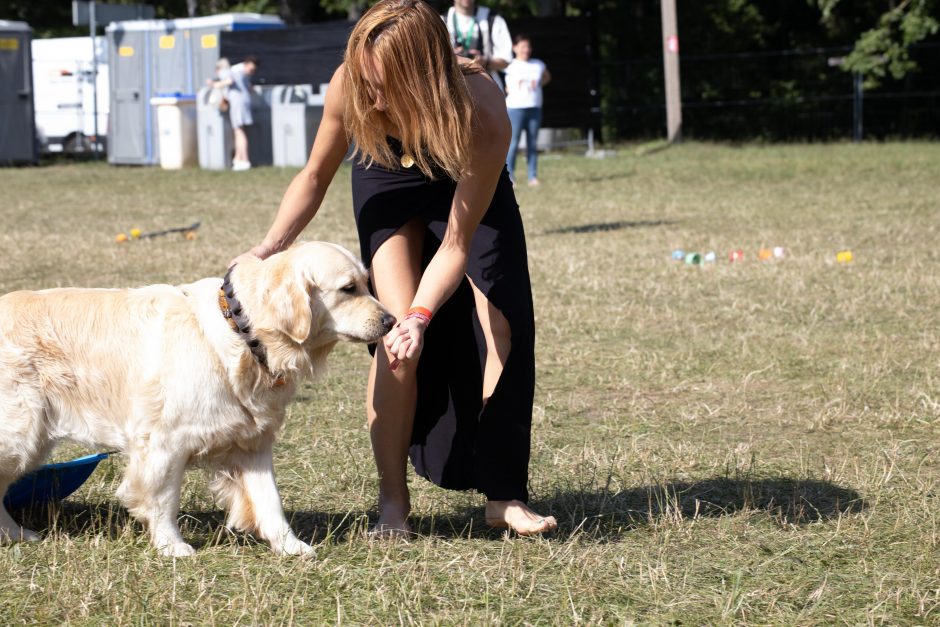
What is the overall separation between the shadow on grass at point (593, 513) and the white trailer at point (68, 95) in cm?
2834

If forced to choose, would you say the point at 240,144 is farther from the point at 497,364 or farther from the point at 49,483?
the point at 497,364

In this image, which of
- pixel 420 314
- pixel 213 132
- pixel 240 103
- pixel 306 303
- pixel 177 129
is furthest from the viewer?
pixel 177 129

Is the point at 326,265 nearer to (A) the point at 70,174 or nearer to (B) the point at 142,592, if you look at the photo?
(B) the point at 142,592

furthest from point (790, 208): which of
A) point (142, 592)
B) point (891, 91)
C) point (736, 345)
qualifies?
point (891, 91)

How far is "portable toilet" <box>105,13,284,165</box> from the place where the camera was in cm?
2564

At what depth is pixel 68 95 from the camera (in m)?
31.3

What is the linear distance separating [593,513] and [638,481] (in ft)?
1.53

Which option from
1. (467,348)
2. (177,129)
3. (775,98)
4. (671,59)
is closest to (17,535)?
(467,348)

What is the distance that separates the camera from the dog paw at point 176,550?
12.3ft

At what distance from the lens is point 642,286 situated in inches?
363

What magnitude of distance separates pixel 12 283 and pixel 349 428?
16.7ft

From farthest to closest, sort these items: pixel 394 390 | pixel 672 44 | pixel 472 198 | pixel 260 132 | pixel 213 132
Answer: pixel 672 44 → pixel 260 132 → pixel 213 132 → pixel 394 390 → pixel 472 198

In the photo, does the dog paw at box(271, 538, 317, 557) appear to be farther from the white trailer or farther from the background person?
the white trailer

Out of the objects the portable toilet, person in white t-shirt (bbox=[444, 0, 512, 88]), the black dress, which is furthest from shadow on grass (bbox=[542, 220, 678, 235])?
the portable toilet
